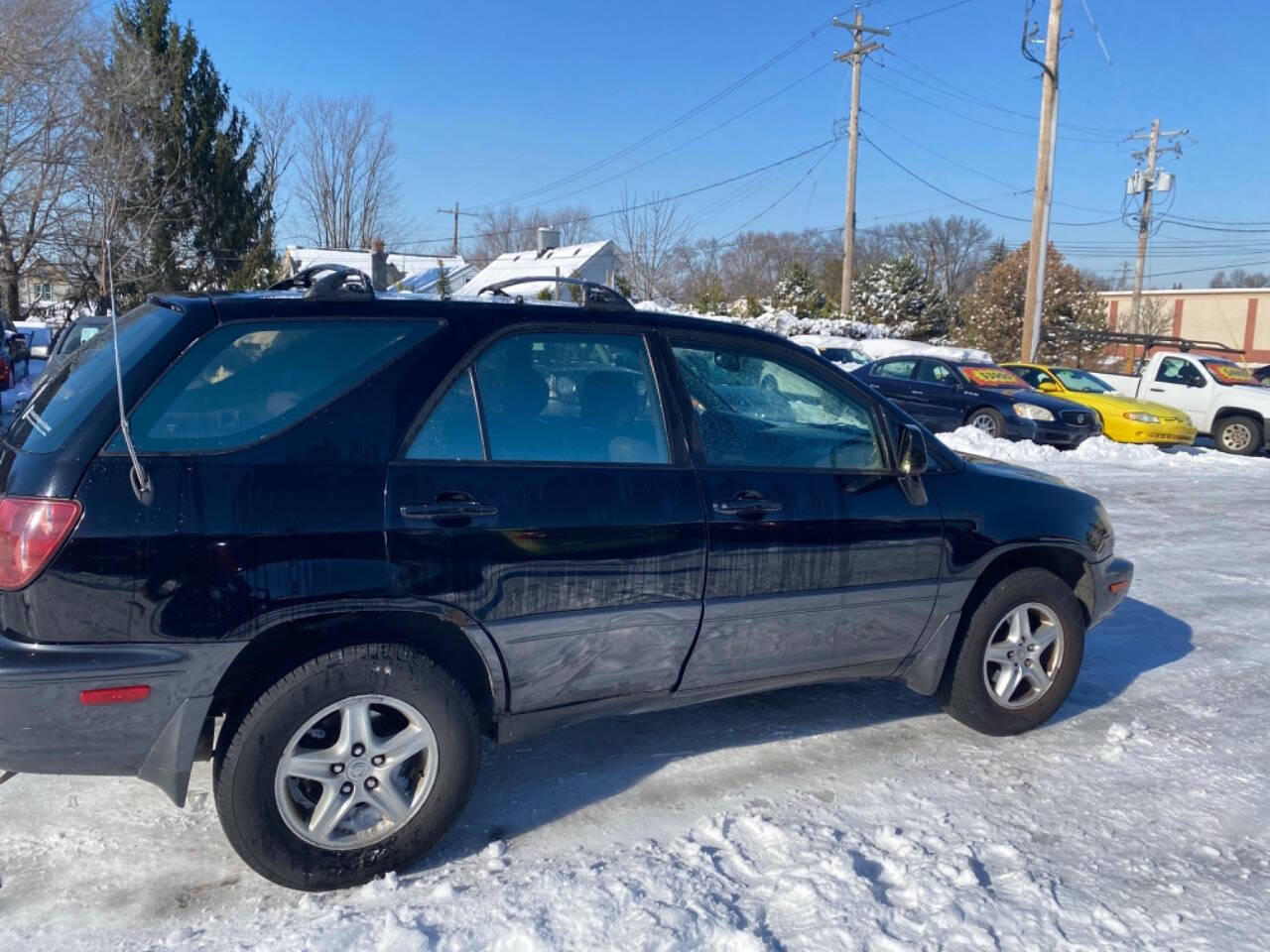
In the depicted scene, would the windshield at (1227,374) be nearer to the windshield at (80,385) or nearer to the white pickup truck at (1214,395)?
the white pickup truck at (1214,395)

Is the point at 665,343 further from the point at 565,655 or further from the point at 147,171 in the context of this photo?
the point at 147,171

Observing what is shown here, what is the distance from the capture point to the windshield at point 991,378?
1667 cm

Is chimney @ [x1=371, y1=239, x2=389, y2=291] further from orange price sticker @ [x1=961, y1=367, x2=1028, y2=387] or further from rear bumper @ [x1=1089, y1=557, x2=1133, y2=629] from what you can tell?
orange price sticker @ [x1=961, y1=367, x2=1028, y2=387]

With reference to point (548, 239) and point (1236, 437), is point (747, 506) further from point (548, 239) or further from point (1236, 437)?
point (548, 239)

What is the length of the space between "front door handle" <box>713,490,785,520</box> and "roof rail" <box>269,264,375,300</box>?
1402 mm

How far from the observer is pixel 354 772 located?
3088 millimetres

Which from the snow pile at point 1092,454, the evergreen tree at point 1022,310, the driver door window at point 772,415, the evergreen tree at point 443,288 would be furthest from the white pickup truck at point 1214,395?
the evergreen tree at point 1022,310

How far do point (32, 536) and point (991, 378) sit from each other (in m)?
16.3

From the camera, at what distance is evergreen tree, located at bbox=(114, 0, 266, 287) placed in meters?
29.0

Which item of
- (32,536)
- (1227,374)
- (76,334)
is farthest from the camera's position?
(1227,374)

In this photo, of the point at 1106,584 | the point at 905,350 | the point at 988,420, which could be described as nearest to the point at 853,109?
the point at 905,350

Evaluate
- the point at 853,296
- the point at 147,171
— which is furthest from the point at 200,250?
the point at 853,296

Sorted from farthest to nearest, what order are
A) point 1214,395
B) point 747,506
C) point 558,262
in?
point 558,262
point 1214,395
point 747,506

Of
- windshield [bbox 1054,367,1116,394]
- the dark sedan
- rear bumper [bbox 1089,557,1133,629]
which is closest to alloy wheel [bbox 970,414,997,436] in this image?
the dark sedan
